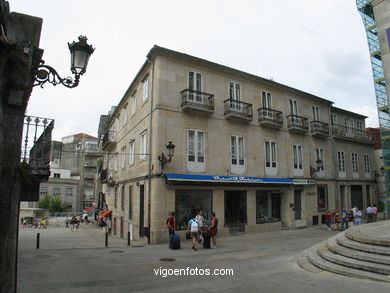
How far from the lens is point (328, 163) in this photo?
23.8 metres

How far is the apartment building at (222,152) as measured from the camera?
1573cm

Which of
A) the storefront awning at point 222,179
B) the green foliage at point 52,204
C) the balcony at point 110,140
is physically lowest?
the green foliage at point 52,204

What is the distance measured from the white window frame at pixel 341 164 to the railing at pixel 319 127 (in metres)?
3.18

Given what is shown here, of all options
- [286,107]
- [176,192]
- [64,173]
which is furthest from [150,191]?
[64,173]

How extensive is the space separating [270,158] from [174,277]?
44.1 feet

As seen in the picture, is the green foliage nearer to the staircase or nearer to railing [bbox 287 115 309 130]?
railing [bbox 287 115 309 130]

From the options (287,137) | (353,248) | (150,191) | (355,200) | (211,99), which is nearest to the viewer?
(353,248)

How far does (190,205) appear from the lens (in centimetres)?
1619

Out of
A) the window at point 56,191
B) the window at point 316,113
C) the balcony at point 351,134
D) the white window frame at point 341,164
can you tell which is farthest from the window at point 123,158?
the window at point 56,191

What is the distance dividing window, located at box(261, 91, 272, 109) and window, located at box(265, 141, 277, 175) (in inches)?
106

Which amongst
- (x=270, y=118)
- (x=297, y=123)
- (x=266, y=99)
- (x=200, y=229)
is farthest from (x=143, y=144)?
(x=297, y=123)

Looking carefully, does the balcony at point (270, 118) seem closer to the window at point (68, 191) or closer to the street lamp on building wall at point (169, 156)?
the street lamp on building wall at point (169, 156)

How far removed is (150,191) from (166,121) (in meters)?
Result: 3.91

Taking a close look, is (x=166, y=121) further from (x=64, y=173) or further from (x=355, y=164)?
(x=64, y=173)
